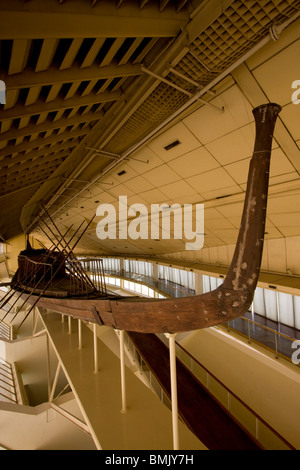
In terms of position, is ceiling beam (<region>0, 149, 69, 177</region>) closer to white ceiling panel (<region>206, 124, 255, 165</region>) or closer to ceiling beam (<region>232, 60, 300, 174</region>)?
white ceiling panel (<region>206, 124, 255, 165</region>)

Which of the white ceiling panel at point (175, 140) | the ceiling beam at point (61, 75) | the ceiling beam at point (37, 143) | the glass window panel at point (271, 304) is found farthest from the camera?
the glass window panel at point (271, 304)

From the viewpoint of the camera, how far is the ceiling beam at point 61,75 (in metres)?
1.61

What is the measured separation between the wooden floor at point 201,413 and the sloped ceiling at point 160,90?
3522mm

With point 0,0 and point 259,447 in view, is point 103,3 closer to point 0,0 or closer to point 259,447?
point 0,0

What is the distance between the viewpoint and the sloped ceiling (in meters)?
1.51

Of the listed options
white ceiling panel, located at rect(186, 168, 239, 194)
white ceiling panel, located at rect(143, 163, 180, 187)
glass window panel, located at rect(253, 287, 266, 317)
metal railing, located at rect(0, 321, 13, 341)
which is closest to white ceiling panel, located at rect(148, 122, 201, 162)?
white ceiling panel, located at rect(143, 163, 180, 187)

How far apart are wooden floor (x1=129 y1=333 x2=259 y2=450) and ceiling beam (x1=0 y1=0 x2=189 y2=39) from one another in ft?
13.6

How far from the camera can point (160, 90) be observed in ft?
8.46

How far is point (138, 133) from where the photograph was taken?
3471mm

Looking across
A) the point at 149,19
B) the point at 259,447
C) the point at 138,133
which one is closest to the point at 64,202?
the point at 138,133

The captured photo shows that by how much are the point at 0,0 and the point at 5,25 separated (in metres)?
0.09

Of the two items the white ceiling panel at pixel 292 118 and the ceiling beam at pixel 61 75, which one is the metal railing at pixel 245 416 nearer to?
the white ceiling panel at pixel 292 118

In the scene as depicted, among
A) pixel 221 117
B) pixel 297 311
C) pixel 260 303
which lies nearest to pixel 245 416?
pixel 221 117

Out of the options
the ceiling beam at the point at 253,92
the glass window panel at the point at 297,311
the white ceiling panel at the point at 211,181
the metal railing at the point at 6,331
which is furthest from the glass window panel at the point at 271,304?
the metal railing at the point at 6,331
